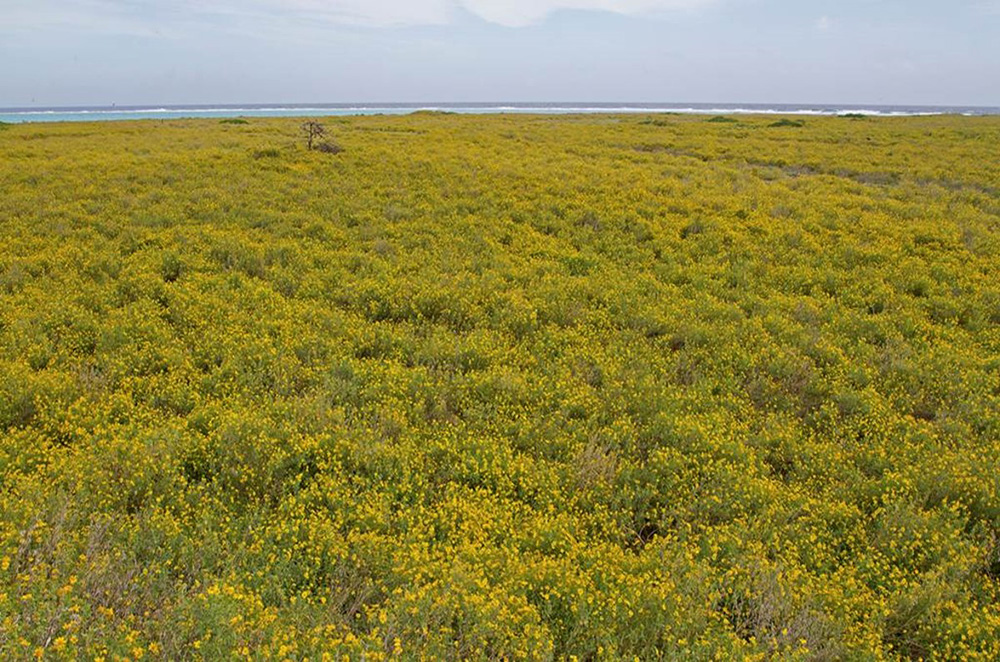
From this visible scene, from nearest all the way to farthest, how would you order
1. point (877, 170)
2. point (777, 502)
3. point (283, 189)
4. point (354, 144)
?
1. point (777, 502)
2. point (283, 189)
3. point (877, 170)
4. point (354, 144)

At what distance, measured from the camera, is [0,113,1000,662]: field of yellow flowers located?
4473 millimetres

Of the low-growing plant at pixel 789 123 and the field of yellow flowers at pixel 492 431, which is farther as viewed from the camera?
the low-growing plant at pixel 789 123

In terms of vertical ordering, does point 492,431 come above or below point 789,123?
below

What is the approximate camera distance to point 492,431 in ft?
23.5

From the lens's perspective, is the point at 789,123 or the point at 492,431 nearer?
the point at 492,431

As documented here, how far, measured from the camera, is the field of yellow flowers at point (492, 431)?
4.47m

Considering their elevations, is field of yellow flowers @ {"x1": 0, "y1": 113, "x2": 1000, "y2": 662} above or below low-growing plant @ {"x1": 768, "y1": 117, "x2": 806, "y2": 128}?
below

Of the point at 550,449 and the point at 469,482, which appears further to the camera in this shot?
the point at 550,449

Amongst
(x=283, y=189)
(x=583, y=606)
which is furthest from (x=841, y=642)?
(x=283, y=189)

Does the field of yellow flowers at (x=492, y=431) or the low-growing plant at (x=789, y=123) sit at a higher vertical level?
the low-growing plant at (x=789, y=123)

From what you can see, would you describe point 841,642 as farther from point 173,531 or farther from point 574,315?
point 574,315

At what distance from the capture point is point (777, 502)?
606 centimetres

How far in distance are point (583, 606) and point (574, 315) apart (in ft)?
20.1

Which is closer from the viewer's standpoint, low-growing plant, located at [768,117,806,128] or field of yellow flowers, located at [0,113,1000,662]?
field of yellow flowers, located at [0,113,1000,662]
